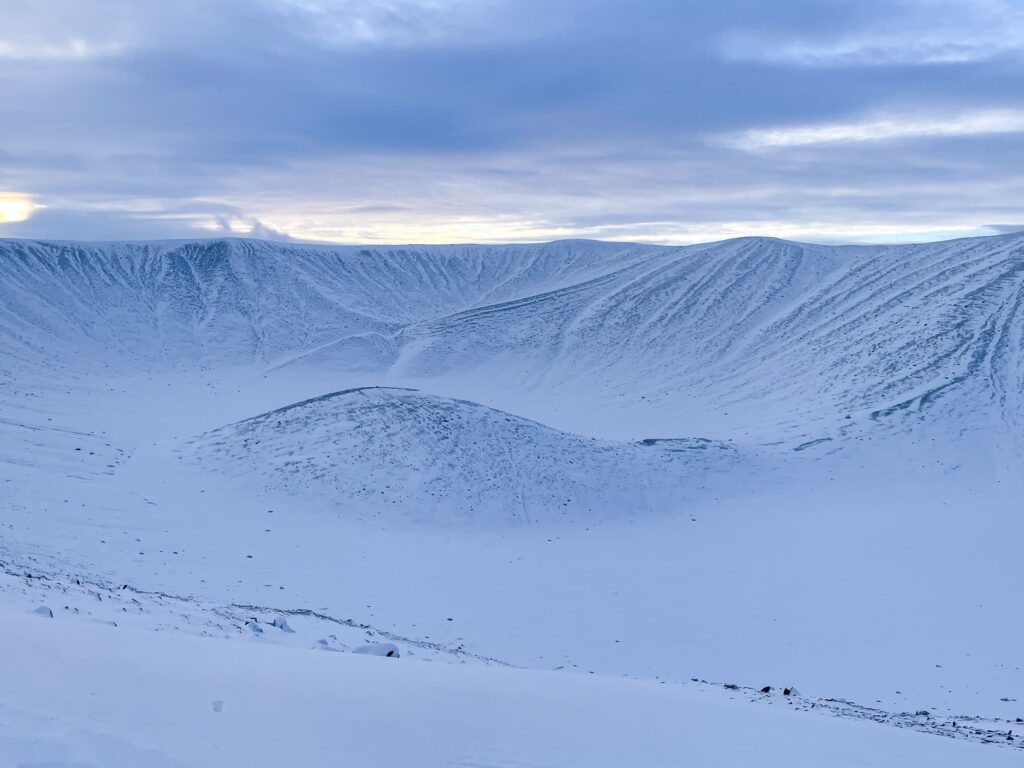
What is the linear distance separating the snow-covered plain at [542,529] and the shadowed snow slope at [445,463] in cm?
13

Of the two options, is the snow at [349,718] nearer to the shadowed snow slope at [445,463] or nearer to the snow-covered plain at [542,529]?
the snow-covered plain at [542,529]

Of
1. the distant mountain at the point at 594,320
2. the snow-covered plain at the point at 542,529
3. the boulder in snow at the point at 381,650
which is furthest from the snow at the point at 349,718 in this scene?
the distant mountain at the point at 594,320

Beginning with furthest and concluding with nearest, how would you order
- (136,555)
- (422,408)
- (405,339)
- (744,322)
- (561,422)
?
(405,339) → (744,322) → (561,422) → (422,408) → (136,555)

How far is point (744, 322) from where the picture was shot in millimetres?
67000

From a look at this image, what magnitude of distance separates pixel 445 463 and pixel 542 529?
4.47 meters

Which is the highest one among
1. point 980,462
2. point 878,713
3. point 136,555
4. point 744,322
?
point 744,322

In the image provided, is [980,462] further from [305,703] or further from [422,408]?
[305,703]

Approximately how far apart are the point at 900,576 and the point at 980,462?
512 inches

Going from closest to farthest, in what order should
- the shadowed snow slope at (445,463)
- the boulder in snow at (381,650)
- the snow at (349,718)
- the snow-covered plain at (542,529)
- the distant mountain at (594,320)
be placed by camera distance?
the snow at (349,718) → the snow-covered plain at (542,529) → the boulder in snow at (381,650) → the shadowed snow slope at (445,463) → the distant mountain at (594,320)

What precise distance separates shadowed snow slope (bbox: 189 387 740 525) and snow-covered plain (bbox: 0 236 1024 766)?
132mm

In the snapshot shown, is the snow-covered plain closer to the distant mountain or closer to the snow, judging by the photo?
the snow

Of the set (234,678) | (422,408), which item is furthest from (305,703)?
(422,408)

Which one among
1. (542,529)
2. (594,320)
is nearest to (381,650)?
(542,529)

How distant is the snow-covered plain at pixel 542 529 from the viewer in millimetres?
7223
